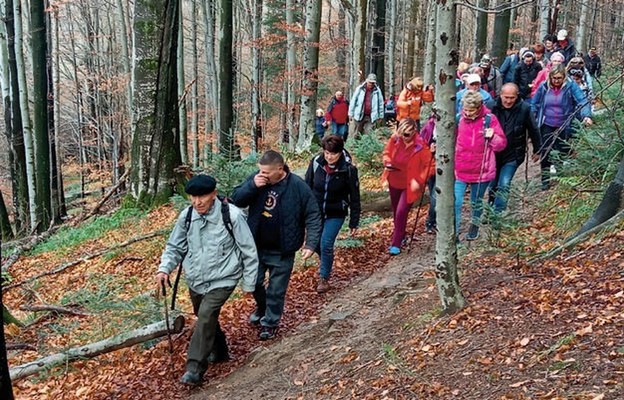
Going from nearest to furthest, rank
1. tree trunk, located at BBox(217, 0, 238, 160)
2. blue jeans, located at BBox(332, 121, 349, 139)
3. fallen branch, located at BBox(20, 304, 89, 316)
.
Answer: fallen branch, located at BBox(20, 304, 89, 316) < blue jeans, located at BBox(332, 121, 349, 139) < tree trunk, located at BBox(217, 0, 238, 160)

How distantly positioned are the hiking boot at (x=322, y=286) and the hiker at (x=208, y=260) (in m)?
1.97

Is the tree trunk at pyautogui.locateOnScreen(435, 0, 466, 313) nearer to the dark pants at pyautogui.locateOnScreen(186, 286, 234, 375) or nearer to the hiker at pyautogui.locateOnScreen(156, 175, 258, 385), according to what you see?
the hiker at pyautogui.locateOnScreen(156, 175, 258, 385)

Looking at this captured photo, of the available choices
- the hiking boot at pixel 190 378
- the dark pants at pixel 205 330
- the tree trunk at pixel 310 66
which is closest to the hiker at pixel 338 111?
the tree trunk at pixel 310 66

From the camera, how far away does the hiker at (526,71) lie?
1217 cm

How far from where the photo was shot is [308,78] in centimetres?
1460

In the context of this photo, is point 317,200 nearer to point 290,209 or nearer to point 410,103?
point 290,209

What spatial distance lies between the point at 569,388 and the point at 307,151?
12598 millimetres

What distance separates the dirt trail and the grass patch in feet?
18.6

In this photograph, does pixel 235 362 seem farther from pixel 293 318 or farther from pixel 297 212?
pixel 297 212

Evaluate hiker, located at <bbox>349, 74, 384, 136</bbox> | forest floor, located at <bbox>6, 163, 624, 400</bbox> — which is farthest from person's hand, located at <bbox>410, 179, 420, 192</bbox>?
hiker, located at <bbox>349, 74, 384, 136</bbox>

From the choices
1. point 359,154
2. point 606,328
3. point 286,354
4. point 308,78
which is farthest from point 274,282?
point 308,78

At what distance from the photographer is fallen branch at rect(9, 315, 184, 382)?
566 centimetres

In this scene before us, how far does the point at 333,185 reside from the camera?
260 inches

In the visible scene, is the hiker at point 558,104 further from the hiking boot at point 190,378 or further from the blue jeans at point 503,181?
the hiking boot at point 190,378
